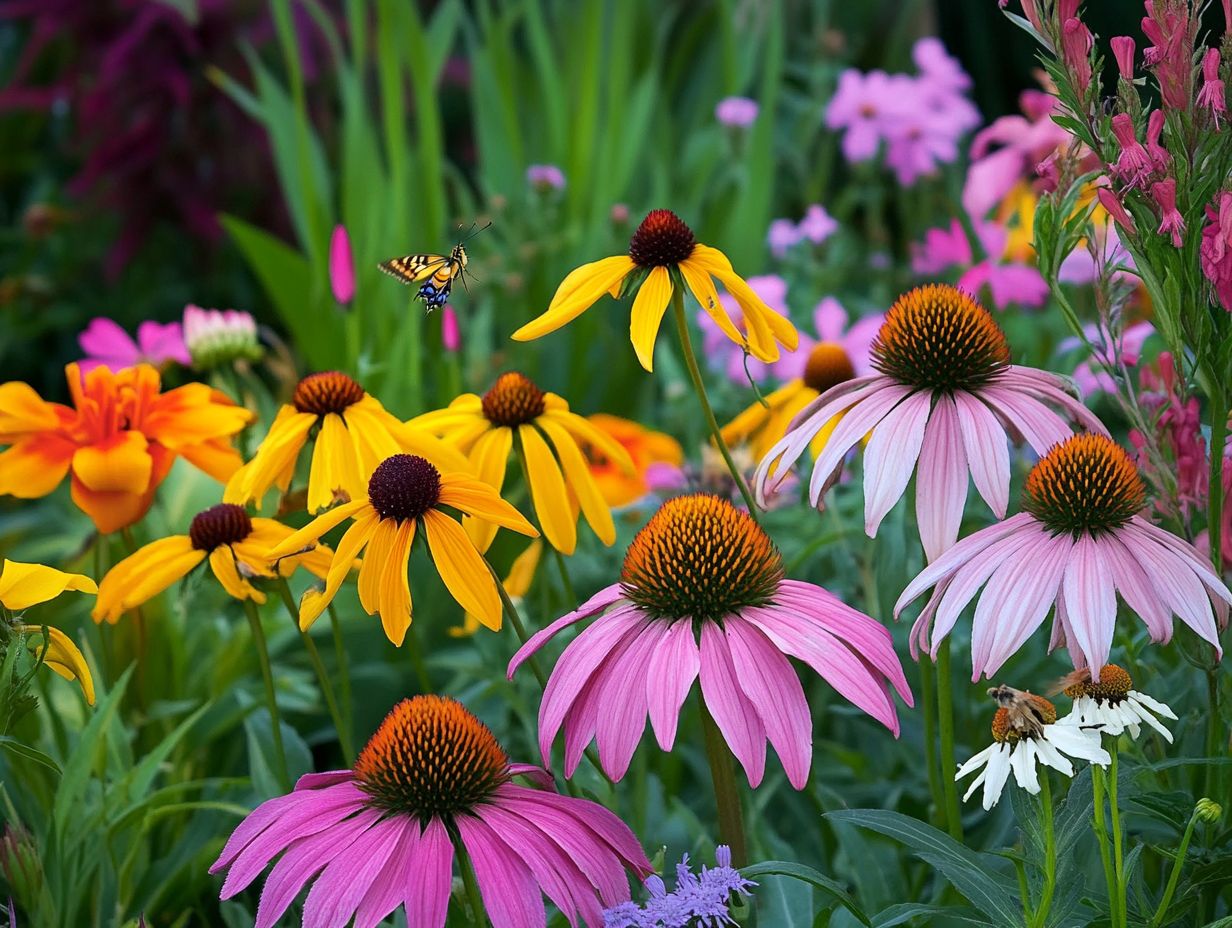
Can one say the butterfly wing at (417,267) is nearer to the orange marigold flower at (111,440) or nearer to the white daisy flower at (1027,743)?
the orange marigold flower at (111,440)

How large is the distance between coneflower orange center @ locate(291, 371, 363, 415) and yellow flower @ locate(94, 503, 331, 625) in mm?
108

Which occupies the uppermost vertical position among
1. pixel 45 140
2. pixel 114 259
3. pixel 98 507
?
pixel 45 140

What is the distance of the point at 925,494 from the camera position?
2.98 ft

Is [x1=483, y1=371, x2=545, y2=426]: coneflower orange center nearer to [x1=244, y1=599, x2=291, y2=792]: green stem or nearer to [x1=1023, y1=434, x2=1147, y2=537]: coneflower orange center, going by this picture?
[x1=244, y1=599, x2=291, y2=792]: green stem

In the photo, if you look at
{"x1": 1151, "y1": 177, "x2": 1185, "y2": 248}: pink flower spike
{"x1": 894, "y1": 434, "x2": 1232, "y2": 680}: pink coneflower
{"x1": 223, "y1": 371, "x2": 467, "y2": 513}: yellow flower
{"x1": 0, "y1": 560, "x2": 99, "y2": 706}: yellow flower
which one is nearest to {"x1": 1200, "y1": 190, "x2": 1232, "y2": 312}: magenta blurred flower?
{"x1": 1151, "y1": 177, "x2": 1185, "y2": 248}: pink flower spike

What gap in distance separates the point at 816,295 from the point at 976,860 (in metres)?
1.89

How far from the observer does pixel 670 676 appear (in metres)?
0.82

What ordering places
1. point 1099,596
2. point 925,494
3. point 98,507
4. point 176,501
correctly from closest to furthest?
point 1099,596 < point 925,494 < point 98,507 < point 176,501

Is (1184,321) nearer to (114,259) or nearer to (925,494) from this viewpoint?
(925,494)

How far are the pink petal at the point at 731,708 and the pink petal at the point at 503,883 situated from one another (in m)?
0.15

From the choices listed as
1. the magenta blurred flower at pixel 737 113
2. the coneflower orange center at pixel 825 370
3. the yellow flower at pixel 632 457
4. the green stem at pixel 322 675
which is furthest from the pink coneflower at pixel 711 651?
the magenta blurred flower at pixel 737 113

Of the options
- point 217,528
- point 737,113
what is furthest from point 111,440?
→ point 737,113

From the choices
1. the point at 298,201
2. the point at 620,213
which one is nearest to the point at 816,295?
the point at 620,213

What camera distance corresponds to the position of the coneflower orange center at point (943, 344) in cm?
94
